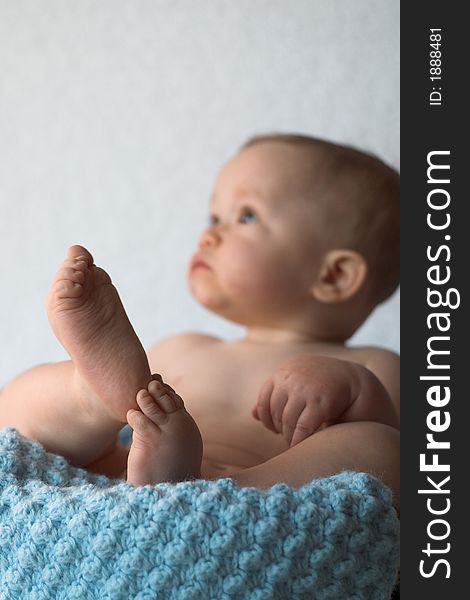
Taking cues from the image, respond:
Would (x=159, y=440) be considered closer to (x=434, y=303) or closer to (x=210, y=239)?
(x=434, y=303)

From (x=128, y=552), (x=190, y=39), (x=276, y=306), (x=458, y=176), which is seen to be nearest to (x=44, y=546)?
(x=128, y=552)

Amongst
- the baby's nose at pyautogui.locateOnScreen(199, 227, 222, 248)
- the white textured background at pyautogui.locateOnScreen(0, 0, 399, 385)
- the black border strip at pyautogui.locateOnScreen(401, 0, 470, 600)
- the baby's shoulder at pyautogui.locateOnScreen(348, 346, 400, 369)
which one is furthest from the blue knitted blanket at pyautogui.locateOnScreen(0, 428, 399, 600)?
the white textured background at pyautogui.locateOnScreen(0, 0, 399, 385)

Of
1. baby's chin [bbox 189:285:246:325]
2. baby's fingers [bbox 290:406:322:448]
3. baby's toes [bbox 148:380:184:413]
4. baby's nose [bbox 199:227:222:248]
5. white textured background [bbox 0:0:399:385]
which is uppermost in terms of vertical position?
white textured background [bbox 0:0:399:385]

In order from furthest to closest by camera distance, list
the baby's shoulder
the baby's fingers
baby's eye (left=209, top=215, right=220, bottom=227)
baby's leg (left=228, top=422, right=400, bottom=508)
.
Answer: baby's eye (left=209, top=215, right=220, bottom=227)
the baby's shoulder
the baby's fingers
baby's leg (left=228, top=422, right=400, bottom=508)

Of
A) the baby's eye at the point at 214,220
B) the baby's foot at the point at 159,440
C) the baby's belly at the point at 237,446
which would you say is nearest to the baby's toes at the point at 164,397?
the baby's foot at the point at 159,440

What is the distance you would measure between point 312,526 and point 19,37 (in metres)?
0.83

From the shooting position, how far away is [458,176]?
761 millimetres

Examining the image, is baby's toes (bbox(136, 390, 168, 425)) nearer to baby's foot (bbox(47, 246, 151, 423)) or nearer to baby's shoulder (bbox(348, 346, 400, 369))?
baby's foot (bbox(47, 246, 151, 423))

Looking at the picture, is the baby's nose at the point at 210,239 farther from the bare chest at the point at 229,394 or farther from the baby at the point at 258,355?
the bare chest at the point at 229,394

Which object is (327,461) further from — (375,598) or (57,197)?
(57,197)

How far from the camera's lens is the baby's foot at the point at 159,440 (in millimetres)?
712

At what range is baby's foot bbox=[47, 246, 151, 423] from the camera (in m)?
0.73

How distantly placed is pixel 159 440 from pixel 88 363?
0.09 meters

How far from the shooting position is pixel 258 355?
3.67 feet
